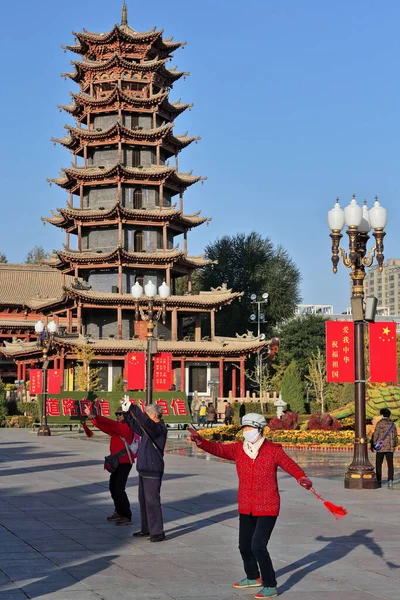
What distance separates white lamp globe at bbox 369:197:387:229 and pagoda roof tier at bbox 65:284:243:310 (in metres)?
39.1

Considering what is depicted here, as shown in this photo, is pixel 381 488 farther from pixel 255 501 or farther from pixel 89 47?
pixel 89 47

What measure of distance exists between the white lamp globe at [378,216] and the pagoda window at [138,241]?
44801mm

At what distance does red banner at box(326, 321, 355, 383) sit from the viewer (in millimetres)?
19578

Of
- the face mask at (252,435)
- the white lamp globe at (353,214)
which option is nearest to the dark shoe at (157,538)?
the face mask at (252,435)

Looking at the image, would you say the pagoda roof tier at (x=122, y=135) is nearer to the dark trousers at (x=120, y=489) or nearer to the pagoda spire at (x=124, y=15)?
the pagoda spire at (x=124, y=15)

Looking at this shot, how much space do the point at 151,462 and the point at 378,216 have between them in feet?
28.5

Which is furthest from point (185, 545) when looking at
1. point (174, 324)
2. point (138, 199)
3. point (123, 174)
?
point (138, 199)

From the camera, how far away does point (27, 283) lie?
82.1 m

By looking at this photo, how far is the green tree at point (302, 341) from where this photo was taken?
71938 mm

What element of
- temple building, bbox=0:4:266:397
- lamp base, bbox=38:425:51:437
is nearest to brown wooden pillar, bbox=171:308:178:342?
temple building, bbox=0:4:266:397

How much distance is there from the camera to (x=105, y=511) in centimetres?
1321

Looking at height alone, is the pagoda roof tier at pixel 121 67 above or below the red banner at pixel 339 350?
above

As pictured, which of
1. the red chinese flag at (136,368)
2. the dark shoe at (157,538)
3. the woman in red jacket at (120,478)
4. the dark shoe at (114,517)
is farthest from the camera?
the red chinese flag at (136,368)

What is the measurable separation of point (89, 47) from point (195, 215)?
1384 centimetres
